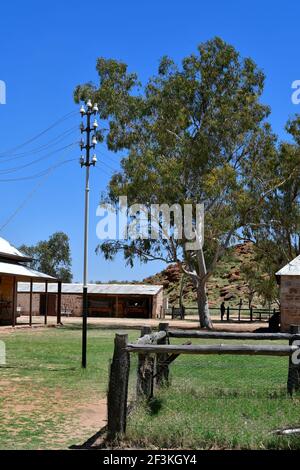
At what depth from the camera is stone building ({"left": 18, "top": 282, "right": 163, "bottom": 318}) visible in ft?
167

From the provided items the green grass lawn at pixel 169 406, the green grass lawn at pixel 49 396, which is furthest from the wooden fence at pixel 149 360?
the green grass lawn at pixel 49 396

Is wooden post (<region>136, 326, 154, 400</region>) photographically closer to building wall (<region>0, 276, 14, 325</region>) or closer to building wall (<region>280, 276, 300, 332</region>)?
building wall (<region>280, 276, 300, 332</region>)

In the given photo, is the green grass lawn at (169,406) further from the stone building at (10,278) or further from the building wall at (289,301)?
the stone building at (10,278)

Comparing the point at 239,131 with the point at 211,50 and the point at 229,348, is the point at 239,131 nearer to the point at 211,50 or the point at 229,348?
the point at 211,50

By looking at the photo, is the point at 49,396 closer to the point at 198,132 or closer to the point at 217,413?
the point at 217,413

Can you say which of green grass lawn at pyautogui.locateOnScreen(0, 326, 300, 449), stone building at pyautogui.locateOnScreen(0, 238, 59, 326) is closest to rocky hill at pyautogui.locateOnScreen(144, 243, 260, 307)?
stone building at pyautogui.locateOnScreen(0, 238, 59, 326)

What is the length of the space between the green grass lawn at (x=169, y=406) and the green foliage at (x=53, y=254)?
72.8 m

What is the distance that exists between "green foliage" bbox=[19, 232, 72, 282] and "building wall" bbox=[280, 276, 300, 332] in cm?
6000

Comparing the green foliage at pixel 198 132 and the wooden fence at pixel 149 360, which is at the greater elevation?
the green foliage at pixel 198 132

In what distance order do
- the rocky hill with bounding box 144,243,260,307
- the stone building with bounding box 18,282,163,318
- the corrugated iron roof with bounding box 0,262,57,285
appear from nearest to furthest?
the corrugated iron roof with bounding box 0,262,57,285
the stone building with bounding box 18,282,163,318
the rocky hill with bounding box 144,243,260,307

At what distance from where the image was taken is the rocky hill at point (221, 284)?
76.0 meters
